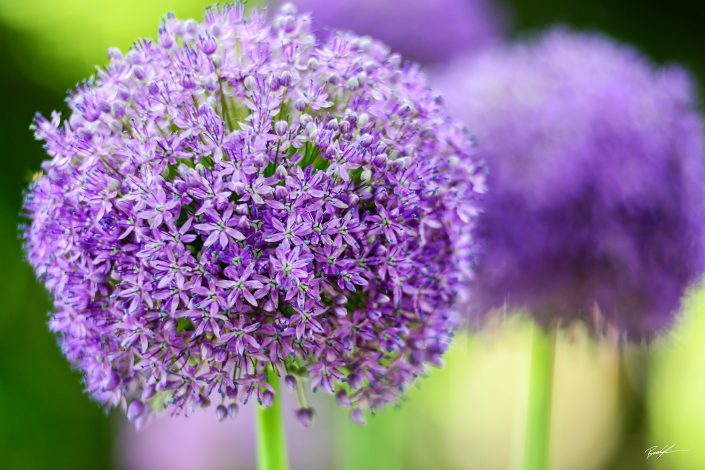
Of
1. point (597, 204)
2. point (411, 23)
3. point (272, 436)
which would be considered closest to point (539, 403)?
point (597, 204)

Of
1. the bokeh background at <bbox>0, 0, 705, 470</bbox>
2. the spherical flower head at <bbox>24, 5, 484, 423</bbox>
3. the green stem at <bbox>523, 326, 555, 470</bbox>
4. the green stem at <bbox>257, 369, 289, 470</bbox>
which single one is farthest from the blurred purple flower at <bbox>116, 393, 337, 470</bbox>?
the spherical flower head at <bbox>24, 5, 484, 423</bbox>

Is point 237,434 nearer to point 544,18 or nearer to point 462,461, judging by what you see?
point 462,461

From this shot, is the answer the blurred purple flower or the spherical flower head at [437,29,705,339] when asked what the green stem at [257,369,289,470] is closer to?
the spherical flower head at [437,29,705,339]

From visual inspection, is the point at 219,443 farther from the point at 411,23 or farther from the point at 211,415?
the point at 411,23

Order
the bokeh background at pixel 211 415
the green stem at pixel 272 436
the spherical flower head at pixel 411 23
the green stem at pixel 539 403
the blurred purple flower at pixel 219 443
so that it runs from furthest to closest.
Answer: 1. the bokeh background at pixel 211 415
2. the blurred purple flower at pixel 219 443
3. the spherical flower head at pixel 411 23
4. the green stem at pixel 539 403
5. the green stem at pixel 272 436

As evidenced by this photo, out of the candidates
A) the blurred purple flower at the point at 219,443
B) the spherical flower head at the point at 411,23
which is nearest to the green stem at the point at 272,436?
the blurred purple flower at the point at 219,443

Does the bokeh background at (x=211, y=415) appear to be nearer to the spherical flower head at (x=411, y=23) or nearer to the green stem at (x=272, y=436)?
the spherical flower head at (x=411, y=23)
